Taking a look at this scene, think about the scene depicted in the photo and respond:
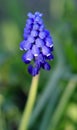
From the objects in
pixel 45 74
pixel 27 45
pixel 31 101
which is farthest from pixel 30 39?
pixel 45 74

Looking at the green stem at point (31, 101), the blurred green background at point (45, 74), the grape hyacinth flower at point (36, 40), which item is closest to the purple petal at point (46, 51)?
the grape hyacinth flower at point (36, 40)

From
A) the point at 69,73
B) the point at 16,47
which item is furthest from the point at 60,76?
the point at 16,47

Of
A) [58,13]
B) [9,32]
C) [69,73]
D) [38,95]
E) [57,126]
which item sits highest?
[58,13]

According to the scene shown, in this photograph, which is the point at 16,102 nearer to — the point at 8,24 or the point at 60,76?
the point at 60,76

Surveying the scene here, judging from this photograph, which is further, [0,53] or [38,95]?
[0,53]

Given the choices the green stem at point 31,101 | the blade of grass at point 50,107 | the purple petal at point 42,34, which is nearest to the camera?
the purple petal at point 42,34

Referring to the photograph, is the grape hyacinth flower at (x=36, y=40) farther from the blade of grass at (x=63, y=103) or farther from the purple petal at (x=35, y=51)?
the blade of grass at (x=63, y=103)

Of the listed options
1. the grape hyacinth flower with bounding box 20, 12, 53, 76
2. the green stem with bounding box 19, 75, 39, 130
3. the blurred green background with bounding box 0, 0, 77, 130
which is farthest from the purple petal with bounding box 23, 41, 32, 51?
the blurred green background with bounding box 0, 0, 77, 130

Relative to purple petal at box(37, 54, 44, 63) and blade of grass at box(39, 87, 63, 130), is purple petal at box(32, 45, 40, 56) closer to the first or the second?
purple petal at box(37, 54, 44, 63)
